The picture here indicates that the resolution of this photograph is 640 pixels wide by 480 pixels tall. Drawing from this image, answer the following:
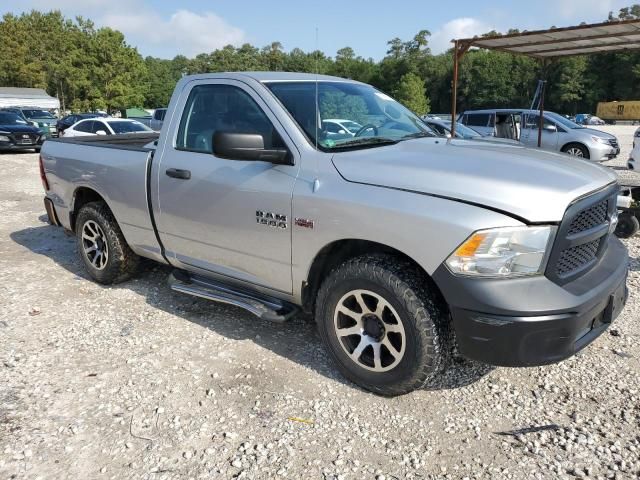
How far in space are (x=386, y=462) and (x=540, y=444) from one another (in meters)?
0.82

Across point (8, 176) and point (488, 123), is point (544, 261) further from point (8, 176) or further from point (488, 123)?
point (488, 123)

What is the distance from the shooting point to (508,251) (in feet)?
8.43

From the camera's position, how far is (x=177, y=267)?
4406 mm

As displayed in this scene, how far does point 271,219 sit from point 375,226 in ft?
2.60

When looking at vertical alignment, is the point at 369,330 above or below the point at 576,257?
below

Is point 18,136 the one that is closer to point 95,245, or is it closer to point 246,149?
point 95,245

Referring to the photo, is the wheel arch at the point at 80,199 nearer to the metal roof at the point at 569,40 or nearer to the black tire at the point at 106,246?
the black tire at the point at 106,246

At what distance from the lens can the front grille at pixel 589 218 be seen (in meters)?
2.74

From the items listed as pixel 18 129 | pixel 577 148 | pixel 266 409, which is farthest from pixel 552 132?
pixel 18 129

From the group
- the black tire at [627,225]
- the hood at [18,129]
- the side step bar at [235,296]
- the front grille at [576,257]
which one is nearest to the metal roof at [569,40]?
the black tire at [627,225]

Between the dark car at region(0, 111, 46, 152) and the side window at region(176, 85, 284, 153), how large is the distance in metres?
17.6

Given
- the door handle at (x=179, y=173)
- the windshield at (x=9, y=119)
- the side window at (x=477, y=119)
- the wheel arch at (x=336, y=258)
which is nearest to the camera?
the wheel arch at (x=336, y=258)

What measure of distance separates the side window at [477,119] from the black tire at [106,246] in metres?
14.5

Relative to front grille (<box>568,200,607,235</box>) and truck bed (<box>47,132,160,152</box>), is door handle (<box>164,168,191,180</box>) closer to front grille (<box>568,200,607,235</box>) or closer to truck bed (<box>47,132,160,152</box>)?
truck bed (<box>47,132,160,152</box>)
